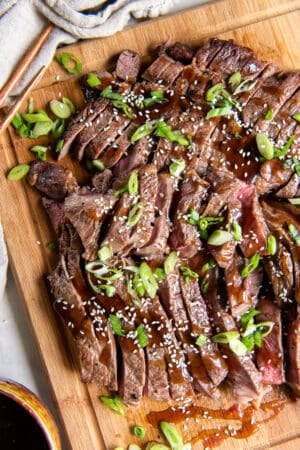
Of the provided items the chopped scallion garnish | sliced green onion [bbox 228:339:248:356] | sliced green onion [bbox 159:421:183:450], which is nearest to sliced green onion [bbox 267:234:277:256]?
sliced green onion [bbox 228:339:248:356]

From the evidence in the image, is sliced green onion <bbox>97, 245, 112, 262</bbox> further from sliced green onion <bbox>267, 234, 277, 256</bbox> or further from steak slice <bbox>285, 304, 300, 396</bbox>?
steak slice <bbox>285, 304, 300, 396</bbox>

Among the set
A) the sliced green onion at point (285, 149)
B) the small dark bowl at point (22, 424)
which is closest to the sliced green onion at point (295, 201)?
the sliced green onion at point (285, 149)

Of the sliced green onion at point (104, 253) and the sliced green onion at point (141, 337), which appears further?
the sliced green onion at point (141, 337)

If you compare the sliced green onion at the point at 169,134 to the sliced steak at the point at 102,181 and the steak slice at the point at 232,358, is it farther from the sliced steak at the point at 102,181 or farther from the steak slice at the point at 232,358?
the steak slice at the point at 232,358

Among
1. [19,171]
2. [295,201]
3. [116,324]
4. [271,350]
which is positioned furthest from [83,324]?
[295,201]

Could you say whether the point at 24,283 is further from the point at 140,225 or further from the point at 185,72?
the point at 185,72

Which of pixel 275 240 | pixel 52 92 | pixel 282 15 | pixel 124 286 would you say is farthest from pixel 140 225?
pixel 282 15
